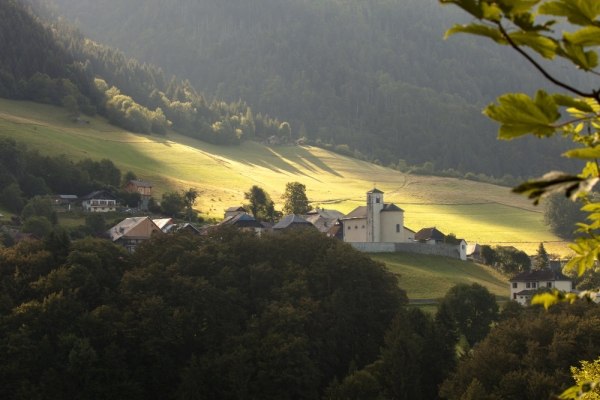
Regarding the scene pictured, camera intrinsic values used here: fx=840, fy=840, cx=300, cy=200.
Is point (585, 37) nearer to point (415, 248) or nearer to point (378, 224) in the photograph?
point (415, 248)

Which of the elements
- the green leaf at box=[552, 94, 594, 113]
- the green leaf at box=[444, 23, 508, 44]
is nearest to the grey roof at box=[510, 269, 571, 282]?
the green leaf at box=[552, 94, 594, 113]

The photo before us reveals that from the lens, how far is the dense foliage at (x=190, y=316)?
2147 inches

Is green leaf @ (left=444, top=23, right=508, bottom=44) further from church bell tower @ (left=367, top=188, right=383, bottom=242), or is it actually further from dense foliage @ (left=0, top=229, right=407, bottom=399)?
church bell tower @ (left=367, top=188, right=383, bottom=242)

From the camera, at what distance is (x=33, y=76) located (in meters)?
188

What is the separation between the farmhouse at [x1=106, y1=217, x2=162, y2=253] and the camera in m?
92.2

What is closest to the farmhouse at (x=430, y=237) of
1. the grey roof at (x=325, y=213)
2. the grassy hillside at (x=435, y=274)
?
the grassy hillside at (x=435, y=274)

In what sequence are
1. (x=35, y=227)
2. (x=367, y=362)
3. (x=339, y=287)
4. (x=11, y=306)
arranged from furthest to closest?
(x=35, y=227)
(x=339, y=287)
(x=367, y=362)
(x=11, y=306)

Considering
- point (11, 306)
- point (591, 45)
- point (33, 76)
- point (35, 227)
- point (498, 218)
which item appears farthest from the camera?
point (33, 76)

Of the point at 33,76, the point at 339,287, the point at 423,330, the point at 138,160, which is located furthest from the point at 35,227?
the point at 33,76

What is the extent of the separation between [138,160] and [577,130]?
153279 millimetres

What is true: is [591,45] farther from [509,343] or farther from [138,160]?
[138,160]

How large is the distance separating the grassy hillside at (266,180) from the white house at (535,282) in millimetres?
30373

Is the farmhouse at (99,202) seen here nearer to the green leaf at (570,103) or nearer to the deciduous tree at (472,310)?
the deciduous tree at (472,310)

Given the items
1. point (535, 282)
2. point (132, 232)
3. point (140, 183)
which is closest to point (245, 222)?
point (132, 232)
